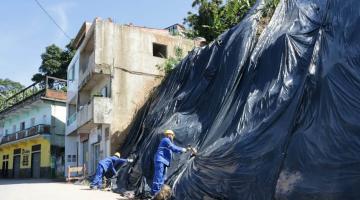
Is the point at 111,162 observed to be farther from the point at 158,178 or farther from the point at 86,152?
the point at 86,152

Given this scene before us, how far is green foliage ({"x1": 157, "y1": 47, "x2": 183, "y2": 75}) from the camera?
781 inches

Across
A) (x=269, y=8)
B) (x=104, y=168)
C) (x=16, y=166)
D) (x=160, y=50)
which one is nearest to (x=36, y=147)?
(x=16, y=166)

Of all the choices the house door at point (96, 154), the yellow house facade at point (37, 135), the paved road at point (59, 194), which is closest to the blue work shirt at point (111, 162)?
the paved road at point (59, 194)

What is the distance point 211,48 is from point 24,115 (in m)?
29.6

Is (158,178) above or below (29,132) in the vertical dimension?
below

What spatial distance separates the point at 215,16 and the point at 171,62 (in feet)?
12.2

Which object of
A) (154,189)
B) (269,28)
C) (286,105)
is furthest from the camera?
(269,28)

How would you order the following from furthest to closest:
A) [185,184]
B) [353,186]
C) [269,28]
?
[269,28] < [185,184] < [353,186]

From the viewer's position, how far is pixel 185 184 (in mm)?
9031

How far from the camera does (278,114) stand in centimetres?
776

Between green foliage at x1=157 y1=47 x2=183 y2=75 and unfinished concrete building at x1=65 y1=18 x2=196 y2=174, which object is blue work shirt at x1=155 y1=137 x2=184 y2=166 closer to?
green foliage at x1=157 y1=47 x2=183 y2=75

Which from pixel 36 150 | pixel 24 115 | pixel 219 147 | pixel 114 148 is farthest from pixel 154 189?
pixel 24 115

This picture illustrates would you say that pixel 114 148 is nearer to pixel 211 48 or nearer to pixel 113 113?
pixel 113 113

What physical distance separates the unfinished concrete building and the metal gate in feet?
43.4
